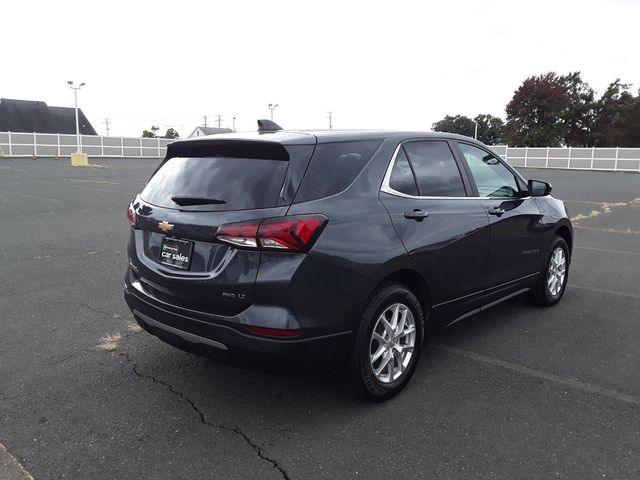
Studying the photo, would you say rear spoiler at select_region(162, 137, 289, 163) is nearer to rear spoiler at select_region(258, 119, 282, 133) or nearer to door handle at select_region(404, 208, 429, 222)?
rear spoiler at select_region(258, 119, 282, 133)

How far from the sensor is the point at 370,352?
10.7ft

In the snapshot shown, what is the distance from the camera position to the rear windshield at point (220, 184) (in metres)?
2.99

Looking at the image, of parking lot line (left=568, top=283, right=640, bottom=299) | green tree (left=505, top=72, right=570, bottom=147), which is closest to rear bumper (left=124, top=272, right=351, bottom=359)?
A: parking lot line (left=568, top=283, right=640, bottom=299)

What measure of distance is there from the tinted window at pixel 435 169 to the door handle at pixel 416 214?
0.17 m

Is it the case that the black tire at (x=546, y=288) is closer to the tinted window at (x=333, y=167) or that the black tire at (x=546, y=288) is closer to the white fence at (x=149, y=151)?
the tinted window at (x=333, y=167)

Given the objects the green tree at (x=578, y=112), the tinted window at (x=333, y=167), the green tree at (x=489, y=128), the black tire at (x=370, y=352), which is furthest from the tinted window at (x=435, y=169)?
the green tree at (x=489, y=128)

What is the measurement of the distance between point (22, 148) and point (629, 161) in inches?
1835

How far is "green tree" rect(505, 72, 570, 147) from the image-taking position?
5866cm

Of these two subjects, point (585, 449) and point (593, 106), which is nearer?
point (585, 449)

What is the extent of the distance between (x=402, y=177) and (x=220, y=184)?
4.05 ft

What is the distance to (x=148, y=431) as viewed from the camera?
3012 millimetres

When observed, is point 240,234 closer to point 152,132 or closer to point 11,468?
point 11,468

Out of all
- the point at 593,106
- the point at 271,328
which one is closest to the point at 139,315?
the point at 271,328

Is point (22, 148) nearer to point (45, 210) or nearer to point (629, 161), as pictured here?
point (45, 210)
